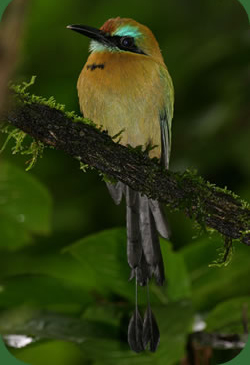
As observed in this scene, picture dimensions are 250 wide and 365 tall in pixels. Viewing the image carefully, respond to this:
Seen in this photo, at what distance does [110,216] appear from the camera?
287 cm

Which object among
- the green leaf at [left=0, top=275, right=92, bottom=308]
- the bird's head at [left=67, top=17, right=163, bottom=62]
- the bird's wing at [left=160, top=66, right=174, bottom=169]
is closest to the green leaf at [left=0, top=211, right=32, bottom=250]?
the green leaf at [left=0, top=275, right=92, bottom=308]

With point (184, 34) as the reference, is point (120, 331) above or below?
below

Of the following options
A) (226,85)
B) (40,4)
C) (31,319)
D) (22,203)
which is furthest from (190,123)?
(31,319)

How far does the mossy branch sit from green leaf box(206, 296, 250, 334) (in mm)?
250

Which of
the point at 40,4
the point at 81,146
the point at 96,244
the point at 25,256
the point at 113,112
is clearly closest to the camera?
the point at 81,146

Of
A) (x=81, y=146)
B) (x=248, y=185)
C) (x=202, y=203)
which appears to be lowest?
(x=202, y=203)

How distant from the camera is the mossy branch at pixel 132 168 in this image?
1395 millimetres

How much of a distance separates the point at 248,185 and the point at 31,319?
1496 mm

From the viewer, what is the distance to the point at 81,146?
1.44m

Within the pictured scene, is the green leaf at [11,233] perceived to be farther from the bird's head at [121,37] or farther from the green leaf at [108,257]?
the bird's head at [121,37]

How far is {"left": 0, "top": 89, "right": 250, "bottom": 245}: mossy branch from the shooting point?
1395mm

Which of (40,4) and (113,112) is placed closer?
(113,112)

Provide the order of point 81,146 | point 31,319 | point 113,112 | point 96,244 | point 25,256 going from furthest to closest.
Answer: point 25,256
point 113,112
point 31,319
point 96,244
point 81,146

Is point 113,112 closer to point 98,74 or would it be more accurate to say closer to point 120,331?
point 98,74
